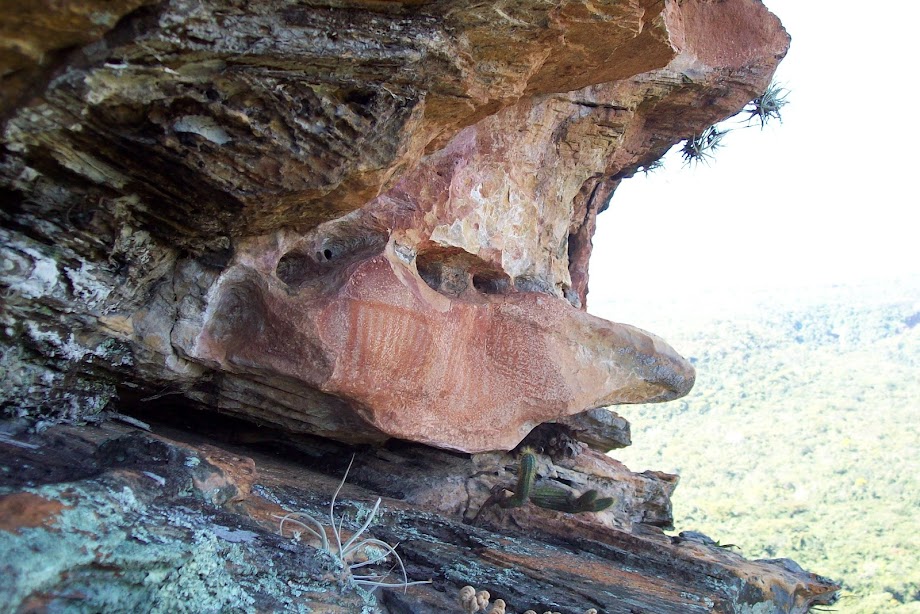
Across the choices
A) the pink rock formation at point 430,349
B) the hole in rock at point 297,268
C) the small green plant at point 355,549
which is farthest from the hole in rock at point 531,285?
the small green plant at point 355,549

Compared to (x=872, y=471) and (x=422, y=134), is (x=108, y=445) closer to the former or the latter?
(x=422, y=134)

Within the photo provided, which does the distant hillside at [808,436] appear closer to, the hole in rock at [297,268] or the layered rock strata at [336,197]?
the layered rock strata at [336,197]

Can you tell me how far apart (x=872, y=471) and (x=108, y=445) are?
26.8 metres

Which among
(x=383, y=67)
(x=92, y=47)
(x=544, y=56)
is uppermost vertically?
(x=544, y=56)

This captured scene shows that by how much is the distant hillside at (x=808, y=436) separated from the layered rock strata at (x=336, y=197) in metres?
12.5

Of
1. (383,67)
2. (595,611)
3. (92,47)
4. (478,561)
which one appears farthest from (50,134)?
(595,611)

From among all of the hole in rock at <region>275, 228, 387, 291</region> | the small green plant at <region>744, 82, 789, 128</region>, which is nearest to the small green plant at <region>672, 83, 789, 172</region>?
the small green plant at <region>744, 82, 789, 128</region>

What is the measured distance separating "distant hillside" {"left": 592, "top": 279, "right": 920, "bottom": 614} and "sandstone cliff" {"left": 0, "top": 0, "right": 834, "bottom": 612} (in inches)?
481

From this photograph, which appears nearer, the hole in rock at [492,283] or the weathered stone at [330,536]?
the weathered stone at [330,536]

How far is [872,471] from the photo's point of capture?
80.5 feet

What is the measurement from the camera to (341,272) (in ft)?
15.5

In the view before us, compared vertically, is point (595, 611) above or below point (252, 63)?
below

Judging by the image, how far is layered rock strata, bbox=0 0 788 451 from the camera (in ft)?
9.71

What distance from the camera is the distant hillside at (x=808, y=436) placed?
19656 millimetres
